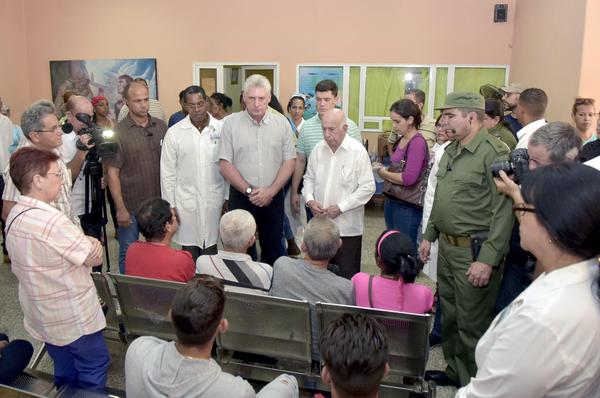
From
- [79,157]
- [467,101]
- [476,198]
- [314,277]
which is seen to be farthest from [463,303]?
[79,157]

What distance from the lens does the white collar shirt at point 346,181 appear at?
308 centimetres

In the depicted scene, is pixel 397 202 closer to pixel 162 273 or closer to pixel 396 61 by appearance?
pixel 162 273

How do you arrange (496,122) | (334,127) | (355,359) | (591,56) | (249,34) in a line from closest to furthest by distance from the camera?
(355,359), (334,127), (496,122), (591,56), (249,34)

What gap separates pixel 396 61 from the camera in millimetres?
6719

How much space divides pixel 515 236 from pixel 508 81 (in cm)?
452

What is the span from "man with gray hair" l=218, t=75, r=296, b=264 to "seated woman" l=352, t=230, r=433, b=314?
132 centimetres

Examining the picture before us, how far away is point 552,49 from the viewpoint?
15.9ft

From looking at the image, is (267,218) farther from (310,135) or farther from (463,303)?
(463,303)

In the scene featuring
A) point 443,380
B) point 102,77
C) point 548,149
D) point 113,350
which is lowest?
point 443,380

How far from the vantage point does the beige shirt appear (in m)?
3.24

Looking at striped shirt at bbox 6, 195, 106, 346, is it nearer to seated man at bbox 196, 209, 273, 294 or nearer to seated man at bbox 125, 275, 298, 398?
seated man at bbox 196, 209, 273, 294

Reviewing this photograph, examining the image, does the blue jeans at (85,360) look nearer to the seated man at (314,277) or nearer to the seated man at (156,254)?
the seated man at (156,254)

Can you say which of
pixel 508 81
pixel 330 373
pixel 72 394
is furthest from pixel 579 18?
pixel 72 394

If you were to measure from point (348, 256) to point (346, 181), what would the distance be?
0.52 m
